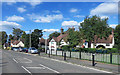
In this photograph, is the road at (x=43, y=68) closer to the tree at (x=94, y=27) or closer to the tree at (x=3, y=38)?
the tree at (x=94, y=27)

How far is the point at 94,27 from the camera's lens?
41469 mm

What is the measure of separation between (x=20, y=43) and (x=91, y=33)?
6680 cm

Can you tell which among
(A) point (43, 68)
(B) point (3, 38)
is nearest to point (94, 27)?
(A) point (43, 68)

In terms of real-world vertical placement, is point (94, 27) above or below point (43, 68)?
above

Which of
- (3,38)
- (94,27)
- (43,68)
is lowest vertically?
(43,68)

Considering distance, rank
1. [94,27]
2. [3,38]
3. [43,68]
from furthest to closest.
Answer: [3,38]
[94,27]
[43,68]

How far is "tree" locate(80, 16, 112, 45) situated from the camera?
41356 millimetres

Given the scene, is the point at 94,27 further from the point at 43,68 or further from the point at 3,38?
the point at 3,38

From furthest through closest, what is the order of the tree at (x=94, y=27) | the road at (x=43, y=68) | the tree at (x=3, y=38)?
1. the tree at (x=3, y=38)
2. the tree at (x=94, y=27)
3. the road at (x=43, y=68)

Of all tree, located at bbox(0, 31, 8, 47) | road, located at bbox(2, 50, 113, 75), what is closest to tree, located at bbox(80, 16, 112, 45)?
road, located at bbox(2, 50, 113, 75)

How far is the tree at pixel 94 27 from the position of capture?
4136 cm

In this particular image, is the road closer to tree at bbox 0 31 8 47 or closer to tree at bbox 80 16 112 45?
tree at bbox 80 16 112 45

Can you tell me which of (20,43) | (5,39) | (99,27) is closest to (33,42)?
(99,27)

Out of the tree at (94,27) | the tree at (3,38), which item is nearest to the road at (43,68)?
the tree at (94,27)
